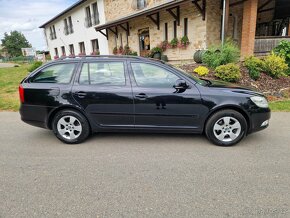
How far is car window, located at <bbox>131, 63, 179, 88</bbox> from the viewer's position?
155 inches

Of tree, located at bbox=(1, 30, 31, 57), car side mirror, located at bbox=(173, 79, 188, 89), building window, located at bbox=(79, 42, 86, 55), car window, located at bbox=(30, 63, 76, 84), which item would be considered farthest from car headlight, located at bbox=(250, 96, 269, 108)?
tree, located at bbox=(1, 30, 31, 57)

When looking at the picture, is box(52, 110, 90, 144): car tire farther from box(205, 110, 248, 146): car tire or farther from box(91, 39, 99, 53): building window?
box(91, 39, 99, 53): building window

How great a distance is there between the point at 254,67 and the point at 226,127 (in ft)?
18.2

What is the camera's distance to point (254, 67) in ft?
27.5

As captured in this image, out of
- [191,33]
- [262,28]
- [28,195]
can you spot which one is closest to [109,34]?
[191,33]

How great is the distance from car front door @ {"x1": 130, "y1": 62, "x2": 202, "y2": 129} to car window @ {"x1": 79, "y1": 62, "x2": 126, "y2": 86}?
239mm

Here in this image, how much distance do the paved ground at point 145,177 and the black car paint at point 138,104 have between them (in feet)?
1.23

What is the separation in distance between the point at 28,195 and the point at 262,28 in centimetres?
1875

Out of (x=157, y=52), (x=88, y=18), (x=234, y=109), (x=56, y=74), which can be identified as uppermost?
(x=88, y=18)

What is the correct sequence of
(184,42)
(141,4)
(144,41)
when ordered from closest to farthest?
(184,42), (144,41), (141,4)

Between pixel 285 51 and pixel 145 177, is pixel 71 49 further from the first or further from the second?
pixel 145 177

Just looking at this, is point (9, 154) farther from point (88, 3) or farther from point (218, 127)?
point (88, 3)

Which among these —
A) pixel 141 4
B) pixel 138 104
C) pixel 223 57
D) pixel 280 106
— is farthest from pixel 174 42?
pixel 138 104

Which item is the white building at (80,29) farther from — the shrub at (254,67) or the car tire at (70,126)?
the car tire at (70,126)
